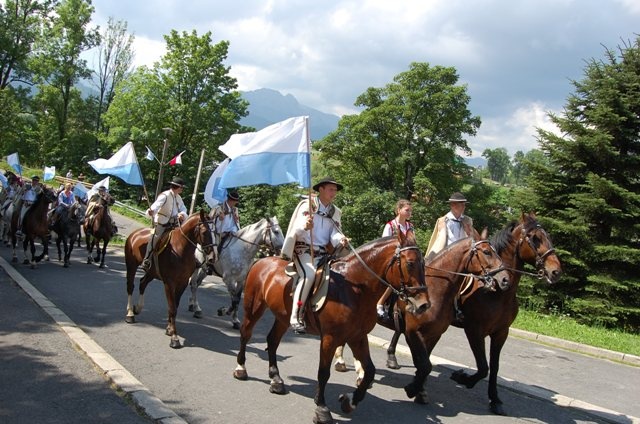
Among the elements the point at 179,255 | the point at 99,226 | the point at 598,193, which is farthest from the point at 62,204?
the point at 598,193

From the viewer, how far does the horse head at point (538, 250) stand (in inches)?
252

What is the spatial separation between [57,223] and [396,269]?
14113 mm

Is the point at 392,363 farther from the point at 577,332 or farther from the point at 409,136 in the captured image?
the point at 409,136

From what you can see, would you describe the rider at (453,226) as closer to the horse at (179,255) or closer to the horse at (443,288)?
the horse at (443,288)

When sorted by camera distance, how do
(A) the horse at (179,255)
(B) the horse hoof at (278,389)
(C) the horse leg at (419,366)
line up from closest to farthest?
(C) the horse leg at (419,366) → (B) the horse hoof at (278,389) → (A) the horse at (179,255)

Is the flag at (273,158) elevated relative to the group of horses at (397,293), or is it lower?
elevated

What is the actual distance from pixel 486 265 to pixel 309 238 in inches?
90.9

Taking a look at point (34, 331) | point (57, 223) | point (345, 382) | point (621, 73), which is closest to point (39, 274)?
point (57, 223)

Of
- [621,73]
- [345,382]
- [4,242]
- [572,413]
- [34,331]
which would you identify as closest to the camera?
[572,413]

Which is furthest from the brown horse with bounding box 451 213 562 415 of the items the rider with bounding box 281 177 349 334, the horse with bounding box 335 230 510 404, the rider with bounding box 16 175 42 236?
the rider with bounding box 16 175 42 236

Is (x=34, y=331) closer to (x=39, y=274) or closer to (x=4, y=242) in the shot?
(x=39, y=274)

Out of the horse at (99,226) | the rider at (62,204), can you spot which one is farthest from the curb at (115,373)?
the rider at (62,204)

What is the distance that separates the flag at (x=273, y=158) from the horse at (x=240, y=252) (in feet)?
13.3

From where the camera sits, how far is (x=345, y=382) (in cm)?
684
